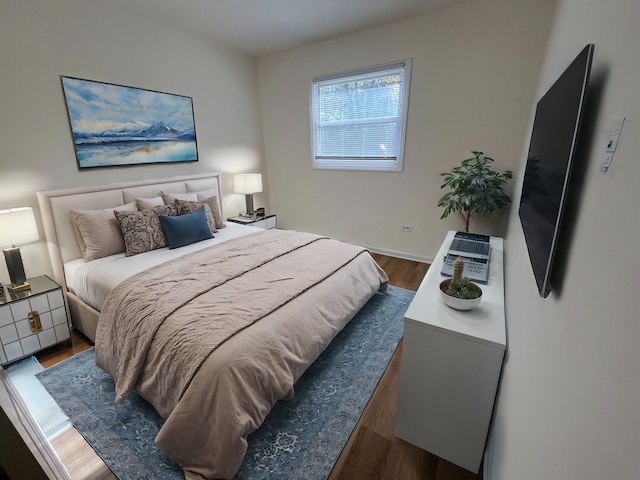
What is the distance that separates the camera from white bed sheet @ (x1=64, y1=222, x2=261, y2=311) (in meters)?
2.14

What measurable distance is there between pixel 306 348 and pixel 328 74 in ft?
11.0

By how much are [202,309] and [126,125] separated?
2294mm

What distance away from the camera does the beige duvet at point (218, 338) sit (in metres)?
1.35

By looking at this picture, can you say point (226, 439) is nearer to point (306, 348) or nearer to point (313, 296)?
point (306, 348)

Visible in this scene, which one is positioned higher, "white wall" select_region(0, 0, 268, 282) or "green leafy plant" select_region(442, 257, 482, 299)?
"white wall" select_region(0, 0, 268, 282)

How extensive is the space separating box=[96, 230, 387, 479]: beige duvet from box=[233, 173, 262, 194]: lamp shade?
5.69ft

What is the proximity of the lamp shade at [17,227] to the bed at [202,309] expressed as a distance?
0.87 feet

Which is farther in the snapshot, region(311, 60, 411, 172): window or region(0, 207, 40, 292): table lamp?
region(311, 60, 411, 172): window

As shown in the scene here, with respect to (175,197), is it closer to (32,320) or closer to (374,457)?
(32,320)

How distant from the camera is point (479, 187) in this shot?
2.81 metres

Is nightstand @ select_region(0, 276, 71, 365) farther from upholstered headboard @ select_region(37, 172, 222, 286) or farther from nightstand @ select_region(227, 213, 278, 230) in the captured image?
nightstand @ select_region(227, 213, 278, 230)

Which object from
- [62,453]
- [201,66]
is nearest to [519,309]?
[62,453]

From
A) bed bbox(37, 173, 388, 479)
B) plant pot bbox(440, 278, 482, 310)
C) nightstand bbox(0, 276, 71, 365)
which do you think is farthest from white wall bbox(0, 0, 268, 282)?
plant pot bbox(440, 278, 482, 310)

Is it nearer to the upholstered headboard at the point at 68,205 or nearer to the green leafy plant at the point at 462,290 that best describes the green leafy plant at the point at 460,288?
the green leafy plant at the point at 462,290
